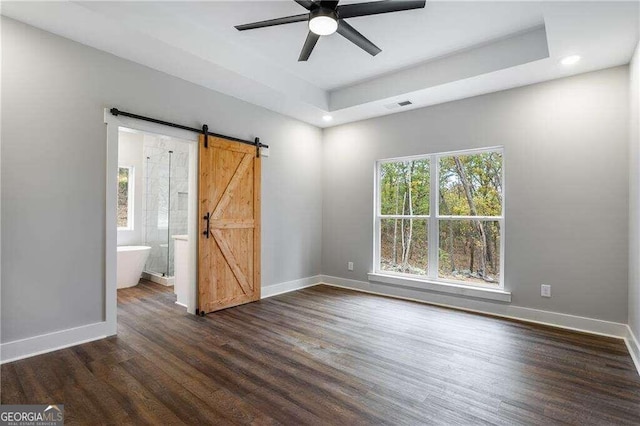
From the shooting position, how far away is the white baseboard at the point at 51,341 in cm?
268

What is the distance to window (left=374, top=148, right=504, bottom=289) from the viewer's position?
167 inches

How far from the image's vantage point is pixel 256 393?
2248 millimetres

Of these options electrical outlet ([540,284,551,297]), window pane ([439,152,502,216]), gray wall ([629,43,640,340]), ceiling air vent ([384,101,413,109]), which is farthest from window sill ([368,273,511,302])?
ceiling air vent ([384,101,413,109])

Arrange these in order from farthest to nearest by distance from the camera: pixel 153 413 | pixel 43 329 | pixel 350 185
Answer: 1. pixel 350 185
2. pixel 43 329
3. pixel 153 413

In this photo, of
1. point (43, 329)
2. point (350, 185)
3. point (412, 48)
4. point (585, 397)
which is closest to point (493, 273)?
point (585, 397)

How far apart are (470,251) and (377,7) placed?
10.7 ft

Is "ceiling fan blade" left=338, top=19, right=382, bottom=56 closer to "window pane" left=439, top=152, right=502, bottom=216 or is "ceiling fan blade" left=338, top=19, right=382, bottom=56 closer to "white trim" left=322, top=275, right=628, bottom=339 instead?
"window pane" left=439, top=152, right=502, bottom=216

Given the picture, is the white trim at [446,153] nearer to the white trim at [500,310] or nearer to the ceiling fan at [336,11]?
the white trim at [500,310]

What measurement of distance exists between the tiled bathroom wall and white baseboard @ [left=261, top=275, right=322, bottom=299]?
2.16 m

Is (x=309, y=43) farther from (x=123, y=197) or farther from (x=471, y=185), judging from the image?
(x=123, y=197)

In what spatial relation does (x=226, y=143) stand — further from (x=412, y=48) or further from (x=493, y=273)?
(x=493, y=273)

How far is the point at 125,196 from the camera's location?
6.33 m

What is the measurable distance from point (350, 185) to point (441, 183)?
1.51m

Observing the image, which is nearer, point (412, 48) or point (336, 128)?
point (412, 48)
